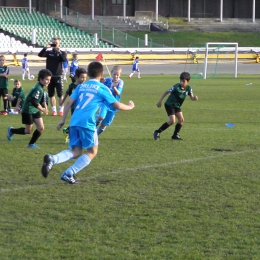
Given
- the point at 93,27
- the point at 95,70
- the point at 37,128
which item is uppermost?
the point at 93,27

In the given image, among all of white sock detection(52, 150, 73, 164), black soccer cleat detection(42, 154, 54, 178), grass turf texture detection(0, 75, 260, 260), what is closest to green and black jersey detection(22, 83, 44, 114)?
grass turf texture detection(0, 75, 260, 260)

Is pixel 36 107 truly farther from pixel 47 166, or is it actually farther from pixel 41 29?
pixel 41 29

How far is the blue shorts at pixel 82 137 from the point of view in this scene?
7.99m

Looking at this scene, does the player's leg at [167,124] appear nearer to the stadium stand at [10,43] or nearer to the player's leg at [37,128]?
the player's leg at [37,128]

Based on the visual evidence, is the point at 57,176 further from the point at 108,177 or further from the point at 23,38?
the point at 23,38

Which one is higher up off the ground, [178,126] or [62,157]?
[62,157]

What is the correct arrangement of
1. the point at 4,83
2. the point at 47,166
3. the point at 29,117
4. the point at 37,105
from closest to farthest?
1. the point at 47,166
2. the point at 37,105
3. the point at 29,117
4. the point at 4,83

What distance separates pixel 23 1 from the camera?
57.6m

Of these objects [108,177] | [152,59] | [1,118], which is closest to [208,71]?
[152,59]

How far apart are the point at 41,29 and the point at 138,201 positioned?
1773 inches

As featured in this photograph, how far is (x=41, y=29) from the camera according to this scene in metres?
51.0

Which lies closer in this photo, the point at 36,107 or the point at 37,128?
the point at 36,107

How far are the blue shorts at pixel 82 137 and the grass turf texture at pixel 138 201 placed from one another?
58cm

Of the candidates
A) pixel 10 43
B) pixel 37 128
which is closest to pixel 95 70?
pixel 37 128
